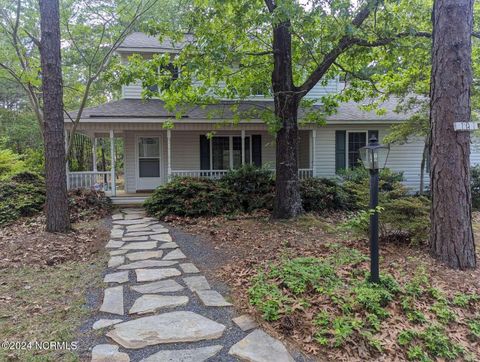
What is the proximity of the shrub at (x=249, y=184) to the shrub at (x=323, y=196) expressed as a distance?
37.5 inches

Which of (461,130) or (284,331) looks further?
(461,130)

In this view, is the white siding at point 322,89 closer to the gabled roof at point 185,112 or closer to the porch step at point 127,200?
the gabled roof at point 185,112

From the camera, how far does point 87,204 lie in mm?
9570

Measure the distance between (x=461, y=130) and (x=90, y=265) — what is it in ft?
17.0

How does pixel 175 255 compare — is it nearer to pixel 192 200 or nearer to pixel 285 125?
pixel 192 200

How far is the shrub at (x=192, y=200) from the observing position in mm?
8812

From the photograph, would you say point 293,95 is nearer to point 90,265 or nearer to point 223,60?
point 223,60

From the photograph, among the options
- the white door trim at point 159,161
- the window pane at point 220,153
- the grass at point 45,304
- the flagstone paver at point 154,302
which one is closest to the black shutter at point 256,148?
the window pane at point 220,153

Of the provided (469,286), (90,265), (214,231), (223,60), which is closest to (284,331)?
(469,286)

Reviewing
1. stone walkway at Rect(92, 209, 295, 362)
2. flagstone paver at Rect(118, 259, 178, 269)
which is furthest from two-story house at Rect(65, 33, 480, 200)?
stone walkway at Rect(92, 209, 295, 362)

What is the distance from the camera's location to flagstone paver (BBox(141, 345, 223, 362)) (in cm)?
254

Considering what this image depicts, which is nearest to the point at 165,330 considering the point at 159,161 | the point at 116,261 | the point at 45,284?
the point at 45,284

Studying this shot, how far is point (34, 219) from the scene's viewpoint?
8.26 meters

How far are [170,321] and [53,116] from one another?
5093mm
